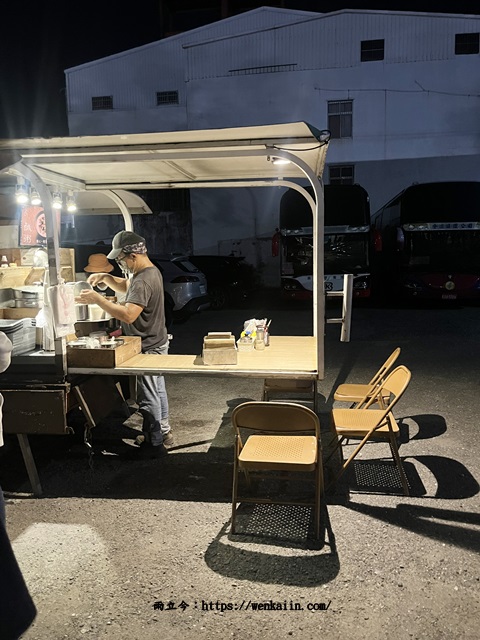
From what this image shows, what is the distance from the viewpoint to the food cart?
387cm

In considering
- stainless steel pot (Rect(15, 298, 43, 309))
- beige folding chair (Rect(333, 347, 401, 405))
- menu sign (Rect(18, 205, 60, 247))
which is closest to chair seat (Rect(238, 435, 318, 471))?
beige folding chair (Rect(333, 347, 401, 405))

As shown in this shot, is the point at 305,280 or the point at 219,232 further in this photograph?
A: the point at 219,232

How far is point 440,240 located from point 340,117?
30.0 ft

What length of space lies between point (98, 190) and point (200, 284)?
6.70 metres

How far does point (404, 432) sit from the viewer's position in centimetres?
555

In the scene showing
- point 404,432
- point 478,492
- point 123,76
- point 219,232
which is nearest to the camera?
point 478,492

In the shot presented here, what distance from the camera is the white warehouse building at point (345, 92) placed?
20.1m

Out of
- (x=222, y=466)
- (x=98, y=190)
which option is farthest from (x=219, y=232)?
(x=222, y=466)

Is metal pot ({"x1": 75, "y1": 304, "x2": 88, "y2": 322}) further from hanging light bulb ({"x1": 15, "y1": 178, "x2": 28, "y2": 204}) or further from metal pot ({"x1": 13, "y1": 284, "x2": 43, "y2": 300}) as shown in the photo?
hanging light bulb ({"x1": 15, "y1": 178, "x2": 28, "y2": 204})

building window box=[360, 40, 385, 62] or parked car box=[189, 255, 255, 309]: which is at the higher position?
building window box=[360, 40, 385, 62]

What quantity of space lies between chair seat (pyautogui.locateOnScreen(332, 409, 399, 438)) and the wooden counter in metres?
0.49

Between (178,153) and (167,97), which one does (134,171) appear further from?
(167,97)

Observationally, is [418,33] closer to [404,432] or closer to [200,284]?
[200,284]

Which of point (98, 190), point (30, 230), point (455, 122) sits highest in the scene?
point (455, 122)
